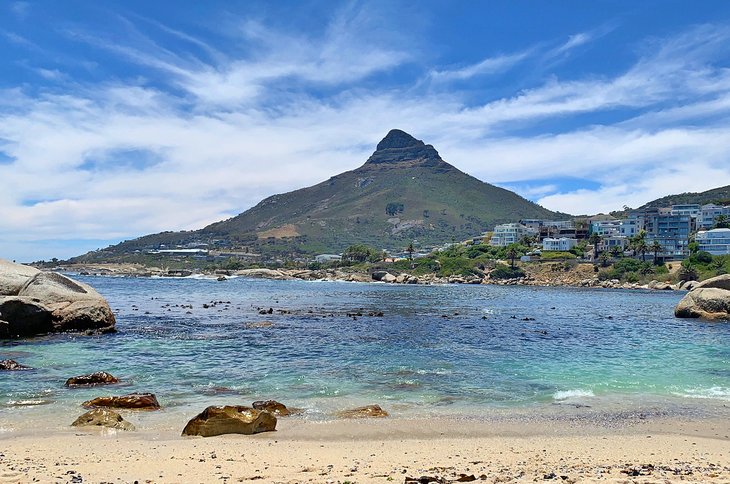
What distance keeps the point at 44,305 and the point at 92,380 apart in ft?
47.9

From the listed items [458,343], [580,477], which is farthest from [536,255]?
[580,477]

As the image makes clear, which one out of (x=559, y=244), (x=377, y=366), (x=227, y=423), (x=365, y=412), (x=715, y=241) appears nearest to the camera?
(x=227, y=423)

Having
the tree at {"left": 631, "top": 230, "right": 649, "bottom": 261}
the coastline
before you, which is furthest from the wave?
the tree at {"left": 631, "top": 230, "right": 649, "bottom": 261}

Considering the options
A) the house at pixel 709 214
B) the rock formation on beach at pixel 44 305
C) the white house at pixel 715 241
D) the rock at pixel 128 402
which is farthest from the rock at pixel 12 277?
the house at pixel 709 214

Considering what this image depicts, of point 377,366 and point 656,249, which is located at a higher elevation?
point 656,249

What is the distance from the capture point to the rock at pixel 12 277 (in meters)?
31.5

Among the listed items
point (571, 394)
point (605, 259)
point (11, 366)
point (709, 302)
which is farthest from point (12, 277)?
point (605, 259)

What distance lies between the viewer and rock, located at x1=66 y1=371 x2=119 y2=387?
19.2 m

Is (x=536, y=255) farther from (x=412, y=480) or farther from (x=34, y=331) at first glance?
(x=412, y=480)

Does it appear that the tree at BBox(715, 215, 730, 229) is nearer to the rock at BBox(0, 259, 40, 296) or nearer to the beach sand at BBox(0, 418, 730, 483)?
the beach sand at BBox(0, 418, 730, 483)

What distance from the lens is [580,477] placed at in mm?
9711

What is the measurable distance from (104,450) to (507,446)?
29.3 feet

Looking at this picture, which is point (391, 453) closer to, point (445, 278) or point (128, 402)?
point (128, 402)

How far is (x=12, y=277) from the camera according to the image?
105ft
